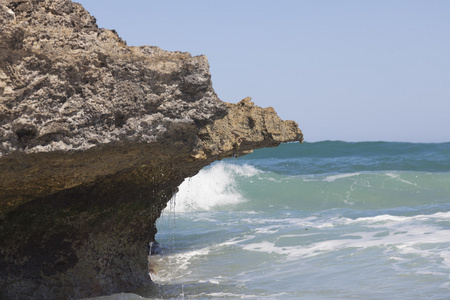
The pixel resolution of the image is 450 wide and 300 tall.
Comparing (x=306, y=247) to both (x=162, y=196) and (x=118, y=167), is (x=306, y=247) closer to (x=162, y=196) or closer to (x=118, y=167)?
(x=162, y=196)

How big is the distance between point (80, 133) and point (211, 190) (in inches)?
472

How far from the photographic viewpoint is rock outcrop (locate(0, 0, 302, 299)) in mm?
2766

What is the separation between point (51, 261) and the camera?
4195 millimetres

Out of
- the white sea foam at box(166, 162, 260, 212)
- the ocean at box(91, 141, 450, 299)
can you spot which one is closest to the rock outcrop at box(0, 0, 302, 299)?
the ocean at box(91, 141, 450, 299)

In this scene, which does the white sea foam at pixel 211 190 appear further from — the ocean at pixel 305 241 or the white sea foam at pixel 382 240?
the white sea foam at pixel 382 240

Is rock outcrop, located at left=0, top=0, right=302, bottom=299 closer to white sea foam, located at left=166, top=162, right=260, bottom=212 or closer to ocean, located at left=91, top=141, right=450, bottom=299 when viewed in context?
ocean, located at left=91, top=141, right=450, bottom=299

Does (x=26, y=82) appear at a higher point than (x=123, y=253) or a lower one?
higher

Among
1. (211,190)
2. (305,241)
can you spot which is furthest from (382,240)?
→ (211,190)

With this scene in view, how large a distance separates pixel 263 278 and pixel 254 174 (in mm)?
13194

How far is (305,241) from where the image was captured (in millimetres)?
7066

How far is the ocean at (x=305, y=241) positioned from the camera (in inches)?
185

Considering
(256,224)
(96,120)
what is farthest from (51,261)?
(256,224)

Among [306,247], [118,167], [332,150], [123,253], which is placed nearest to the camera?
[118,167]

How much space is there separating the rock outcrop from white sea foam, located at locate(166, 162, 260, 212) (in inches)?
255
